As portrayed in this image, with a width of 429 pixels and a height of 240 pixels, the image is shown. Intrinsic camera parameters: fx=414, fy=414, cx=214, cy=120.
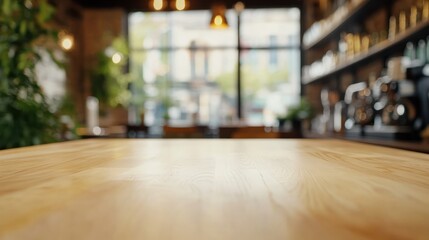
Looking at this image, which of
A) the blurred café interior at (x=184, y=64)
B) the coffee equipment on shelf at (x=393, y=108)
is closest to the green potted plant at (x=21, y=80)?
the coffee equipment on shelf at (x=393, y=108)

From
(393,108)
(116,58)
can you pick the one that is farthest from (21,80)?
(116,58)

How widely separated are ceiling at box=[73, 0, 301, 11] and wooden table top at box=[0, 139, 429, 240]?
748 centimetres

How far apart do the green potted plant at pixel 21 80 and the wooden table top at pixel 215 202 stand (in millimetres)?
1576

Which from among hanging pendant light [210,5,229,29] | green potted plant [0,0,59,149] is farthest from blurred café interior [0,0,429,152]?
green potted plant [0,0,59,149]

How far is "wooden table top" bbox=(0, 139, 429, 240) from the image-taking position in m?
0.34

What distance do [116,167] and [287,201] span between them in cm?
40

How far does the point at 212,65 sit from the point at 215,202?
7931mm

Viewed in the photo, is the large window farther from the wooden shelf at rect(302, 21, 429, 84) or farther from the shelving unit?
the wooden shelf at rect(302, 21, 429, 84)

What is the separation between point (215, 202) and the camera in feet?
1.44

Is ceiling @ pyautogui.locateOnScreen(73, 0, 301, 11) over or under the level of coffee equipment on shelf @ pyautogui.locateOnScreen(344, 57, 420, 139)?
over

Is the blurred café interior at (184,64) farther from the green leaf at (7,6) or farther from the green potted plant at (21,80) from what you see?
the green leaf at (7,6)

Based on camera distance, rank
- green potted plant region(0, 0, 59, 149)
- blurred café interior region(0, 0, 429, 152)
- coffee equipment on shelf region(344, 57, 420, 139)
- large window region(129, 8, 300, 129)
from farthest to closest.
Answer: large window region(129, 8, 300, 129), blurred café interior region(0, 0, 429, 152), coffee equipment on shelf region(344, 57, 420, 139), green potted plant region(0, 0, 59, 149)

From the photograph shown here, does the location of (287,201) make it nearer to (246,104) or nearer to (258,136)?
(258,136)

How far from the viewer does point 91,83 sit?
807 cm
